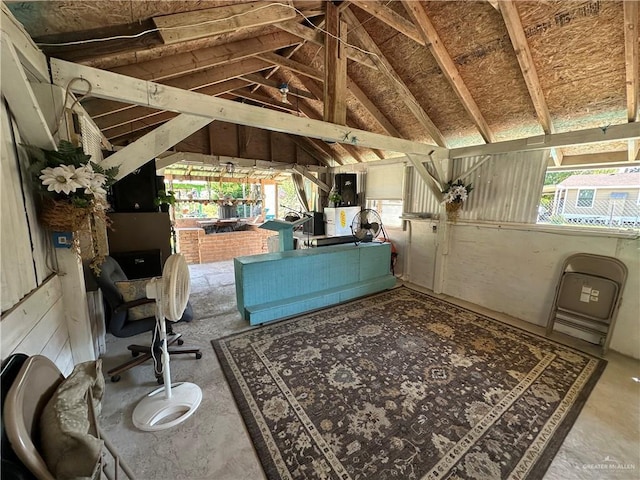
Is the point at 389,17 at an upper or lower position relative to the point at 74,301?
upper

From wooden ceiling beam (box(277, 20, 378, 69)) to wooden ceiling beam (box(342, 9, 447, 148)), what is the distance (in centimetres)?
9

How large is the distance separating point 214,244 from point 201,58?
4.77 m

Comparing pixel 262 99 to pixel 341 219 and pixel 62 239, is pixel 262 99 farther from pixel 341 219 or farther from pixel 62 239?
pixel 62 239

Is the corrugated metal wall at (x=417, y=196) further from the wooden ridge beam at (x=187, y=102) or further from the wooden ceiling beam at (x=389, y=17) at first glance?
the wooden ceiling beam at (x=389, y=17)

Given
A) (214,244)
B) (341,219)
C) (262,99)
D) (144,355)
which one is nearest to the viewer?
(144,355)

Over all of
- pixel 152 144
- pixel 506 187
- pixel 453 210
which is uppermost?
pixel 152 144

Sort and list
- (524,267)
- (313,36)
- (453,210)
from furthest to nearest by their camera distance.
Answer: (453,210) → (524,267) → (313,36)

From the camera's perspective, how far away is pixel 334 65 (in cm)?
291

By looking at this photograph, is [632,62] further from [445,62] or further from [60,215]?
[60,215]

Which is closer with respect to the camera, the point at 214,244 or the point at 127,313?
the point at 127,313

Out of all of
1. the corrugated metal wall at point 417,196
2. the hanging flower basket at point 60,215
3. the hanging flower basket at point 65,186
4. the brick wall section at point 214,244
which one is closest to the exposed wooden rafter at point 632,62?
the corrugated metal wall at point 417,196

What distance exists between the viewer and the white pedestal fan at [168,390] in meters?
1.71

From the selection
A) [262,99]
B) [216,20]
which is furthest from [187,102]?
[262,99]

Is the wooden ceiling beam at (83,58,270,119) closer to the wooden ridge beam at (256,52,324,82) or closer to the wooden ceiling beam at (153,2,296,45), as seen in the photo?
the wooden ridge beam at (256,52,324,82)
